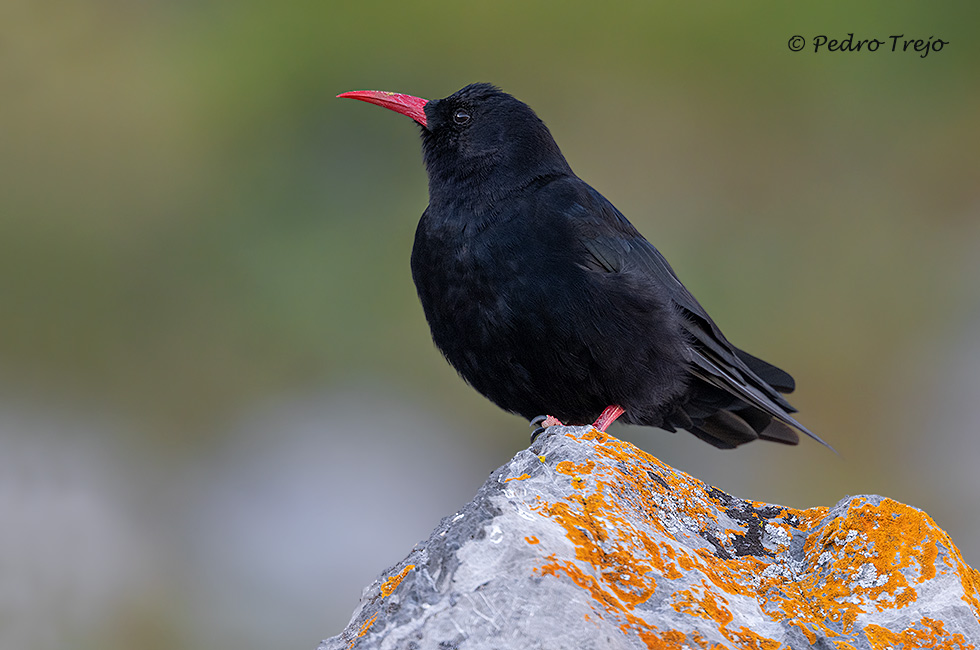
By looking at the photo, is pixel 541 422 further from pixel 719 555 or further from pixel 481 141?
pixel 719 555

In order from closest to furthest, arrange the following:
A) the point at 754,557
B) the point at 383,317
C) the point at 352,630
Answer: the point at 352,630 → the point at 754,557 → the point at 383,317

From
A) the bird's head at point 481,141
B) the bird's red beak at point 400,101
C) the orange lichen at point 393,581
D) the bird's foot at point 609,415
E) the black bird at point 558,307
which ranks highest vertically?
the bird's red beak at point 400,101

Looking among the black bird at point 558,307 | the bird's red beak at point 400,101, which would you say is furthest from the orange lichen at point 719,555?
the bird's red beak at point 400,101

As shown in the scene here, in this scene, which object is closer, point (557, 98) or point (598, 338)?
point (598, 338)

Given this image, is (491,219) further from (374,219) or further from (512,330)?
(374,219)

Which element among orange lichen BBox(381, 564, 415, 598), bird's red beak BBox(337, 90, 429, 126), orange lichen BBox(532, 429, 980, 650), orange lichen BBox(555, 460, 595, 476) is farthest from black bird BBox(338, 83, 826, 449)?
orange lichen BBox(381, 564, 415, 598)

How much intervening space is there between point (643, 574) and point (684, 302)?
102 inches

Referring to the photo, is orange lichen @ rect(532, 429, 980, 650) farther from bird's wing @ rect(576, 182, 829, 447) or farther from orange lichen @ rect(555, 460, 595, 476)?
bird's wing @ rect(576, 182, 829, 447)

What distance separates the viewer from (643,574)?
2.57 m

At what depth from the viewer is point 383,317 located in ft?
35.9

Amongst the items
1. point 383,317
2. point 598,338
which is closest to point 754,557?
point 598,338

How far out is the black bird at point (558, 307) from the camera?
4.42 metres

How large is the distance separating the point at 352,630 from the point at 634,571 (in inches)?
31.7

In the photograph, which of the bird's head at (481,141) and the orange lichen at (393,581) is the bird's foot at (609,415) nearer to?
the bird's head at (481,141)
